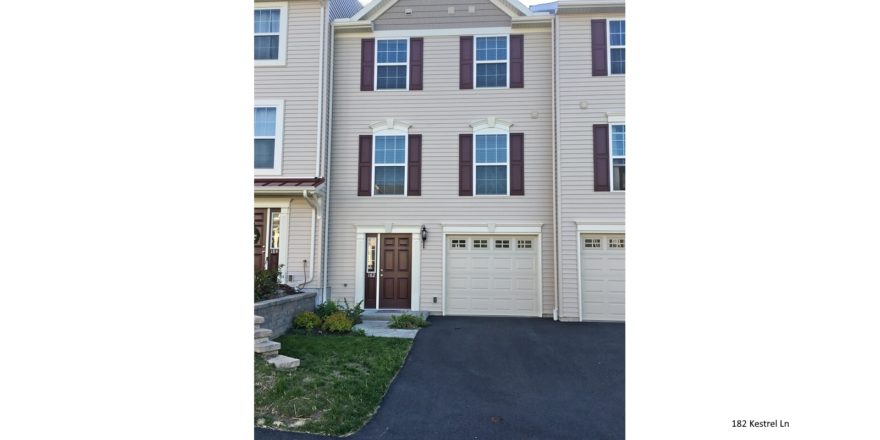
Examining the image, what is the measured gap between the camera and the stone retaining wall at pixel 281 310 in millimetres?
5758

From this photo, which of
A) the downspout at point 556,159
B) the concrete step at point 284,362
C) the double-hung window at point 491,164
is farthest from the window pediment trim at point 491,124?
the concrete step at point 284,362

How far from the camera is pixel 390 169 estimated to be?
8.52 metres

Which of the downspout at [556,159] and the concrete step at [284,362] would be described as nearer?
the concrete step at [284,362]

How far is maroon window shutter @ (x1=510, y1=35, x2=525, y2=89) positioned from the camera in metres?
8.45

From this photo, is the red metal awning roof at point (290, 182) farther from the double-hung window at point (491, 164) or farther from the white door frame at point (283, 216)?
Result: the double-hung window at point (491, 164)

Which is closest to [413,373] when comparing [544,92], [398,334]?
[398,334]

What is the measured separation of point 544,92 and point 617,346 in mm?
4979

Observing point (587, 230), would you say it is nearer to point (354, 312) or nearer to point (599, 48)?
point (599, 48)

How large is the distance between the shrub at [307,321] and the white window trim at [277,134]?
2941 mm

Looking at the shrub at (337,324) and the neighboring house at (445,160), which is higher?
the neighboring house at (445,160)

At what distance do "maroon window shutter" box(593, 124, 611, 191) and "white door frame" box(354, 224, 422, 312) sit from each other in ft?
11.4

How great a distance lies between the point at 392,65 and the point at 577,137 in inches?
156
